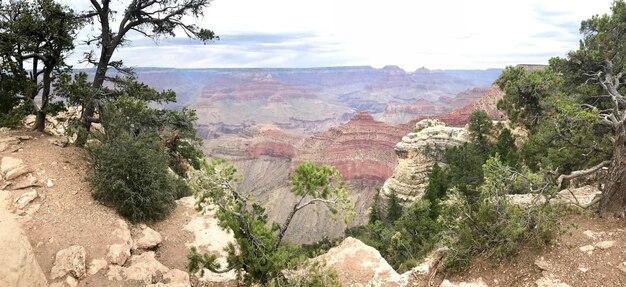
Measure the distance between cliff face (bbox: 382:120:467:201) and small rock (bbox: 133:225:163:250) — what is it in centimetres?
4046

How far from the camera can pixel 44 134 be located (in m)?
15.8

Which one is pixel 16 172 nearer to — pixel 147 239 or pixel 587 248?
pixel 147 239

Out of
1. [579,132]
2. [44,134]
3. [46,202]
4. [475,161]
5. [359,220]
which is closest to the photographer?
[46,202]

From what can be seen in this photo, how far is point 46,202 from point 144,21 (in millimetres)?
8135

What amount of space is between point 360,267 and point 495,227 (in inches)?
203

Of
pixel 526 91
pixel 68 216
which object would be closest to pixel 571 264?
pixel 68 216

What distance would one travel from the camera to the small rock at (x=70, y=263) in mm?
9945

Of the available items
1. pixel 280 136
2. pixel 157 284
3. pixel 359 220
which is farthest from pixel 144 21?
pixel 280 136

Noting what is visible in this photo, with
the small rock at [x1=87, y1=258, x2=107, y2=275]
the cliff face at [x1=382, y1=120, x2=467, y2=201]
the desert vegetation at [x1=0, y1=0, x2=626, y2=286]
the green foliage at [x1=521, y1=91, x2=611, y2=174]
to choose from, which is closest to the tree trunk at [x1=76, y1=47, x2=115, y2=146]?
the desert vegetation at [x1=0, y1=0, x2=626, y2=286]

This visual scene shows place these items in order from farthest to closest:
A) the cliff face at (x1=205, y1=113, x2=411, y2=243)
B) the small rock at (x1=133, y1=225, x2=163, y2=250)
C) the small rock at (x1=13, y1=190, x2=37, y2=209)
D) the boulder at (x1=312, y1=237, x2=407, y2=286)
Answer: the cliff face at (x1=205, y1=113, x2=411, y2=243) → the boulder at (x1=312, y1=237, x2=407, y2=286) → the small rock at (x1=133, y1=225, x2=163, y2=250) → the small rock at (x1=13, y1=190, x2=37, y2=209)

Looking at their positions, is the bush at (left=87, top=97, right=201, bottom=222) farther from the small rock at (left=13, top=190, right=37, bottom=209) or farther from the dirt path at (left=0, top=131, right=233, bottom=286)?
the small rock at (left=13, top=190, right=37, bottom=209)

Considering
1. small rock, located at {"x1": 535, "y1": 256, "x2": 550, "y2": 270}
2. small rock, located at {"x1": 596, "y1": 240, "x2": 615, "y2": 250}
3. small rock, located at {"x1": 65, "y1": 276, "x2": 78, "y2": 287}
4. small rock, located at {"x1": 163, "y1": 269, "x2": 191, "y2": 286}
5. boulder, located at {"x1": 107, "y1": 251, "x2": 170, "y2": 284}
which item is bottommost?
small rock, located at {"x1": 163, "y1": 269, "x2": 191, "y2": 286}

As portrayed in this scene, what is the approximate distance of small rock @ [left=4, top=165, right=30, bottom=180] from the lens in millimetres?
12419

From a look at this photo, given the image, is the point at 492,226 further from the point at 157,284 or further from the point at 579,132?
the point at 157,284
